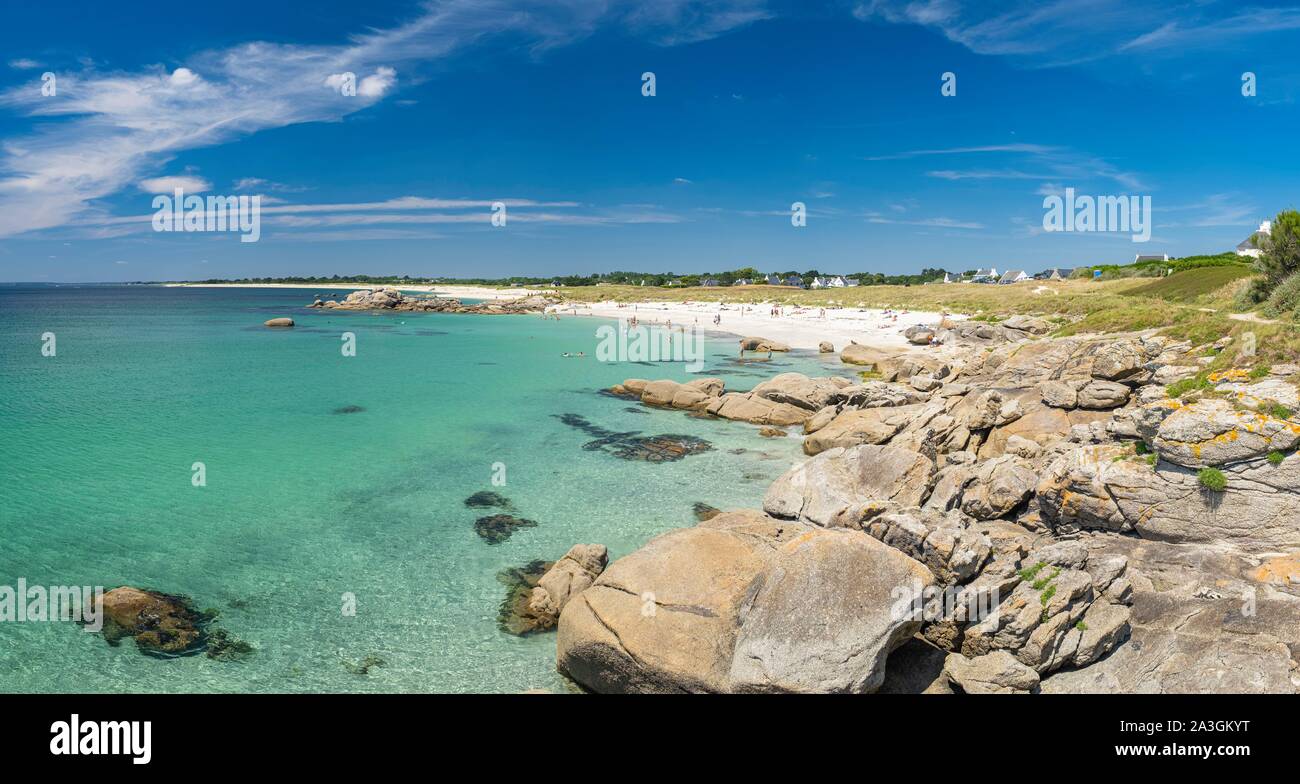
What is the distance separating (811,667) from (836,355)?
52493mm

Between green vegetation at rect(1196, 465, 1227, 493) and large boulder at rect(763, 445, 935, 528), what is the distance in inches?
225

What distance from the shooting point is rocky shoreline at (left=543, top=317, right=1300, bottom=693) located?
962 centimetres

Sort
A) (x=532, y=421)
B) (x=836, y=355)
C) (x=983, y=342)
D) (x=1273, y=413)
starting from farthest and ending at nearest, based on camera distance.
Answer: (x=836, y=355) → (x=983, y=342) → (x=532, y=421) → (x=1273, y=413)

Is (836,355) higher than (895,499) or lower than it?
higher

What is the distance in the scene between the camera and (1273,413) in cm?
1289

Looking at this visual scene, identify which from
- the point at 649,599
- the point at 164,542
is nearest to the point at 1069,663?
the point at 649,599

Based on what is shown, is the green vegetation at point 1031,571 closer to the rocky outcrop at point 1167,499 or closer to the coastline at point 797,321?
the rocky outcrop at point 1167,499

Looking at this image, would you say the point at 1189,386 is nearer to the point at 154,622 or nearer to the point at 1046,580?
the point at 1046,580

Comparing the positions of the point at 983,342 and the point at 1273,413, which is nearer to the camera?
the point at 1273,413

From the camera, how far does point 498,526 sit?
62.6ft

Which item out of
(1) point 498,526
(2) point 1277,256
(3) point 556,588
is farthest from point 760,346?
(3) point 556,588

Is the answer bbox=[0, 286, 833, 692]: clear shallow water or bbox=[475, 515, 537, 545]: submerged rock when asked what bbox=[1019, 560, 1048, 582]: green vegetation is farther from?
bbox=[475, 515, 537, 545]: submerged rock
